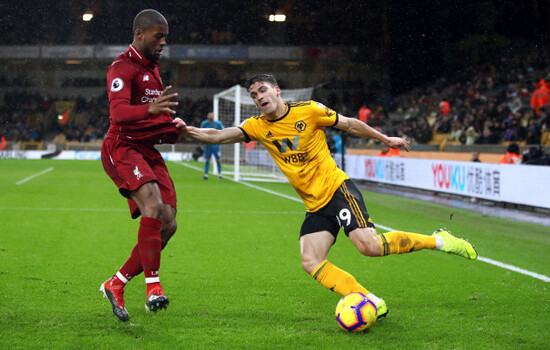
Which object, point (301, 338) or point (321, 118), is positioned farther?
point (321, 118)

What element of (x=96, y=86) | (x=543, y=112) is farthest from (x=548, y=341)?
(x=96, y=86)

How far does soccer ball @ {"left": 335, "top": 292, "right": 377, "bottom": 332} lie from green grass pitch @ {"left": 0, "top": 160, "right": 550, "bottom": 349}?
0.07 meters

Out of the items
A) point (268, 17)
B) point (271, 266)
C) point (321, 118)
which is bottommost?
point (271, 266)

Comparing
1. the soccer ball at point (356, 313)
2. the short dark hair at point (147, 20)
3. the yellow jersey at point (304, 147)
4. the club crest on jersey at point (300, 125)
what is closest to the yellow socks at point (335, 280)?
the soccer ball at point (356, 313)

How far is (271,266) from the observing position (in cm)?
677

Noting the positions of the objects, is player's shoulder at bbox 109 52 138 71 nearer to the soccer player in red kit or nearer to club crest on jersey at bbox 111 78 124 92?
the soccer player in red kit

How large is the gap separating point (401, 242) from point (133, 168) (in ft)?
6.56

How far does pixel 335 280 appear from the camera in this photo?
181 inches

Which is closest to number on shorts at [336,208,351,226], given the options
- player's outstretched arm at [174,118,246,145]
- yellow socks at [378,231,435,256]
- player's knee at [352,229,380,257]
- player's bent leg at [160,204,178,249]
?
player's knee at [352,229,380,257]

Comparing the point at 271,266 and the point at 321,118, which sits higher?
the point at 321,118

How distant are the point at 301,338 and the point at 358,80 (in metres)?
44.7

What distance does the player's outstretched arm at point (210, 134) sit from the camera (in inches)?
188

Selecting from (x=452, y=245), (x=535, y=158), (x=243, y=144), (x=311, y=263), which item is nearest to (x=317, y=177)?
(x=311, y=263)

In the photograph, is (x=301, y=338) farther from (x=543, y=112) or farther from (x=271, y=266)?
(x=543, y=112)
